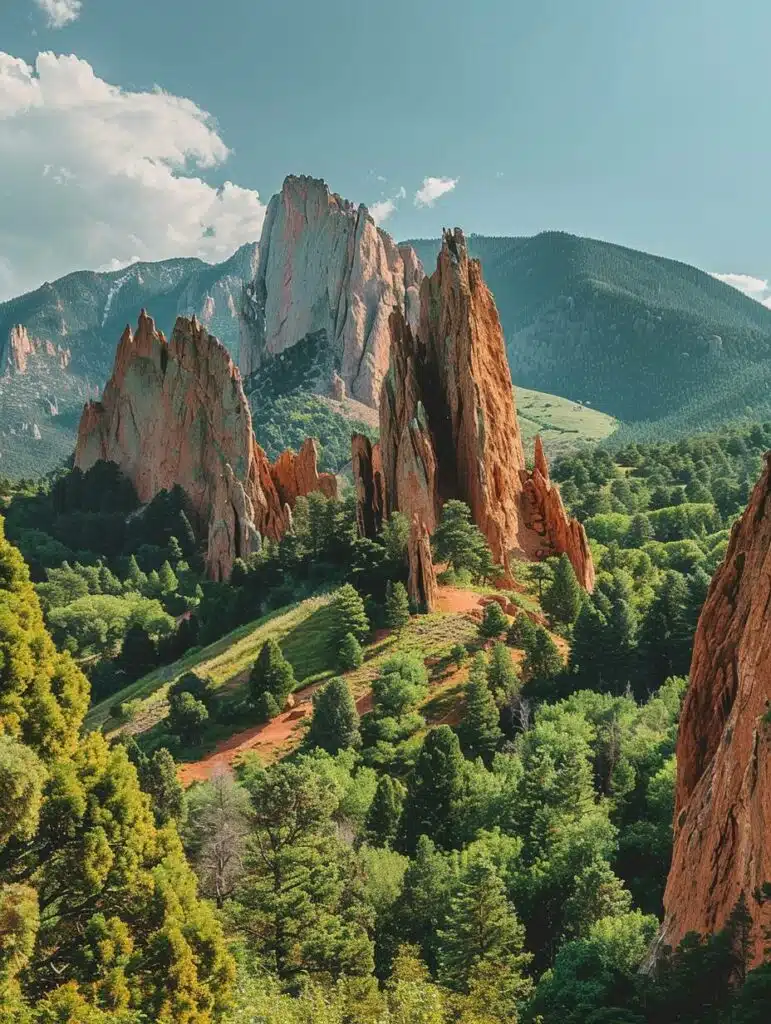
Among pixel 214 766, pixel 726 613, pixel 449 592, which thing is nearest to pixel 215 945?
pixel 726 613

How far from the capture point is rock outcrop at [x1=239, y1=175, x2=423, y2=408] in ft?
563

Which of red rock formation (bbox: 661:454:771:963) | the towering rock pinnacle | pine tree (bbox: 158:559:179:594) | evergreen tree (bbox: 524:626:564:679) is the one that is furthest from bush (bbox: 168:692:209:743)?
pine tree (bbox: 158:559:179:594)

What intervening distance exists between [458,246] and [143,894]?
53469 millimetres

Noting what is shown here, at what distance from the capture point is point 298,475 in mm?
79938

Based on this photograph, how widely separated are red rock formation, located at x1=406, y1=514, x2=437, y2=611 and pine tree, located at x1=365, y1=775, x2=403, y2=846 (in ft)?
53.8

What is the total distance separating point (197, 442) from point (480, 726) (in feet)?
206

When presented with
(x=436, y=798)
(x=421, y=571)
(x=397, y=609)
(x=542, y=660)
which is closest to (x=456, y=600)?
(x=421, y=571)

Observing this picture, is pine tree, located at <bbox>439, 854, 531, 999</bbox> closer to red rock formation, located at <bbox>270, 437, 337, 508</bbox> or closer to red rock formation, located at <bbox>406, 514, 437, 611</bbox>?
red rock formation, located at <bbox>406, 514, 437, 611</bbox>

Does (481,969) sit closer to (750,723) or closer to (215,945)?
(215,945)

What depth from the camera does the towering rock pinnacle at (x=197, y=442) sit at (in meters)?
73.2

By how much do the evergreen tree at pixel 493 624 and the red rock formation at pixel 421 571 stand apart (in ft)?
14.2

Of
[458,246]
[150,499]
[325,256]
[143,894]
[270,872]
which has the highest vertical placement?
[325,256]

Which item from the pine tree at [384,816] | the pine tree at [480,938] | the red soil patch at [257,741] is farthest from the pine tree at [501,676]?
the pine tree at [480,938]

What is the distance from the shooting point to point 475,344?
55719mm
